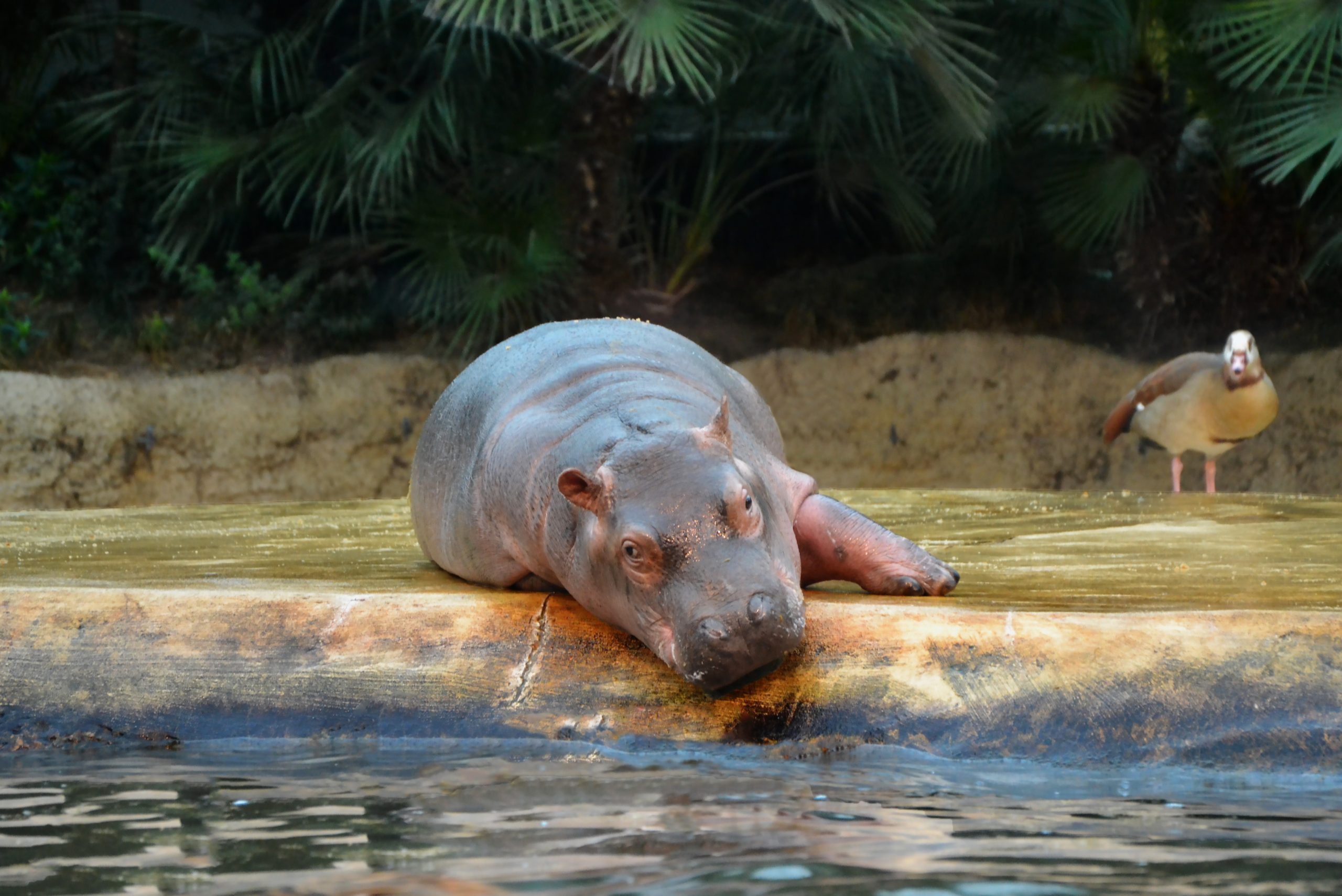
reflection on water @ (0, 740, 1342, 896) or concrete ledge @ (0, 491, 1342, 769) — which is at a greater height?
concrete ledge @ (0, 491, 1342, 769)

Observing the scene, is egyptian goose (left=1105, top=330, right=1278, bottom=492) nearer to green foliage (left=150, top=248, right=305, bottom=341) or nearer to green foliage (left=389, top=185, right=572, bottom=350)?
green foliage (left=389, top=185, right=572, bottom=350)

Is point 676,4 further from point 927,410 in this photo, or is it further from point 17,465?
point 17,465

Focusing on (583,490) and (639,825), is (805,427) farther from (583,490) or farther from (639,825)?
(639,825)

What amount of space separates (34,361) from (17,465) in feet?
3.43

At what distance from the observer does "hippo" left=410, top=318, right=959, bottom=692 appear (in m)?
2.97

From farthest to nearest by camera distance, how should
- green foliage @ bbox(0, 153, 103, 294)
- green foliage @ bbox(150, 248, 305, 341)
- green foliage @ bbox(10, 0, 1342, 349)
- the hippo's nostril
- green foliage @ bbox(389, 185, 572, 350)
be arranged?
green foliage @ bbox(0, 153, 103, 294)
green foliage @ bbox(150, 248, 305, 341)
green foliage @ bbox(389, 185, 572, 350)
green foliage @ bbox(10, 0, 1342, 349)
the hippo's nostril

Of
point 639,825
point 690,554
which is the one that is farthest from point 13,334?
point 639,825

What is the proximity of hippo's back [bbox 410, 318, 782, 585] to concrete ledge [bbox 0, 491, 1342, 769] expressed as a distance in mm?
207

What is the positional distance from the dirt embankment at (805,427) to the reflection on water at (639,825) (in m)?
8.61

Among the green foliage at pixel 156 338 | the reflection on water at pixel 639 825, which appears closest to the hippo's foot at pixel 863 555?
the reflection on water at pixel 639 825

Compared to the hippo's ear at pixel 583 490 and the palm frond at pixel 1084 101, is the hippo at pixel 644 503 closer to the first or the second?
the hippo's ear at pixel 583 490

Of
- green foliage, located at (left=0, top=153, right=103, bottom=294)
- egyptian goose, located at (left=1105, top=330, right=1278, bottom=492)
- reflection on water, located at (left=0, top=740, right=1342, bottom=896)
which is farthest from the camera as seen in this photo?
green foliage, located at (left=0, top=153, right=103, bottom=294)

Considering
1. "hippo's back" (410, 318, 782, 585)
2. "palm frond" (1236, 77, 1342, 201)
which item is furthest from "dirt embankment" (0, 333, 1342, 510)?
"hippo's back" (410, 318, 782, 585)

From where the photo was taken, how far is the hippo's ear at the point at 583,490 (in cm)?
318
